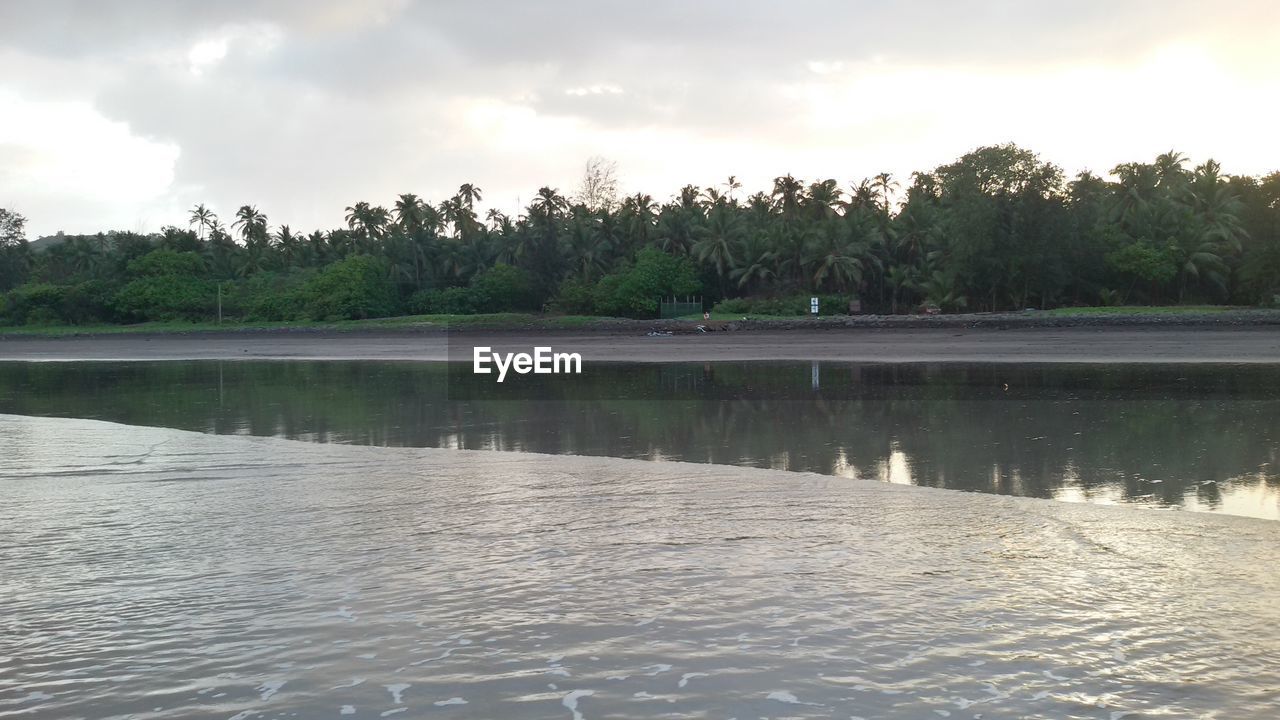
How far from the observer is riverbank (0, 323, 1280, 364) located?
33188mm

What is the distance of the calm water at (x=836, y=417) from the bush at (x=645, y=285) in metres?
38.0

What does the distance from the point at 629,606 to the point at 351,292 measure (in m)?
71.9

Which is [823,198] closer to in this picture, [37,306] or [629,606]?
[37,306]

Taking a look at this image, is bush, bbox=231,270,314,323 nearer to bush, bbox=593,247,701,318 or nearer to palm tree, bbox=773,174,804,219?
bush, bbox=593,247,701,318

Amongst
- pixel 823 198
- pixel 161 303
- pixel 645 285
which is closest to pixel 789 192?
pixel 823 198

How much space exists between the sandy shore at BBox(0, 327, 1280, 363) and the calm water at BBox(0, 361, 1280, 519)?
15.9 ft

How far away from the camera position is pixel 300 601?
6461 millimetres

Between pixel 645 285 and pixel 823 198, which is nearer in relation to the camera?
pixel 645 285

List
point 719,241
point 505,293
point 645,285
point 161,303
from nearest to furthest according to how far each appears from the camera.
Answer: point 645,285, point 719,241, point 505,293, point 161,303

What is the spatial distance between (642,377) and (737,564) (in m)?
20.2

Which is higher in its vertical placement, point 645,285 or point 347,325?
point 645,285

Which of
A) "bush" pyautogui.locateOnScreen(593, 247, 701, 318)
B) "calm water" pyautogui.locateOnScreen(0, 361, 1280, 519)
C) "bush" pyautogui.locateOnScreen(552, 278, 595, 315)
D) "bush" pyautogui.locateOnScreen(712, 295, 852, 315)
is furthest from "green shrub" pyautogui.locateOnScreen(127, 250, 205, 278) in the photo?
"calm water" pyautogui.locateOnScreen(0, 361, 1280, 519)

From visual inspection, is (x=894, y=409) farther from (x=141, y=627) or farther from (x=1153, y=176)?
(x=1153, y=176)

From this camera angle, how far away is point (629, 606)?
629cm
